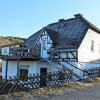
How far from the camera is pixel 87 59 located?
30.2 metres

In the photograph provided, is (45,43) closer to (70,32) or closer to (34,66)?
(70,32)

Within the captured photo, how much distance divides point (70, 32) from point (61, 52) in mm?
3379

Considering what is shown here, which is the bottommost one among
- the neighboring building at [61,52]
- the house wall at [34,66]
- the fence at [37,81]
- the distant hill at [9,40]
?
the fence at [37,81]

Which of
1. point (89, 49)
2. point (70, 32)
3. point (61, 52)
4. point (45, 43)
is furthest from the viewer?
point (45, 43)

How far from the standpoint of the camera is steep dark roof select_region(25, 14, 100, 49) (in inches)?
1151

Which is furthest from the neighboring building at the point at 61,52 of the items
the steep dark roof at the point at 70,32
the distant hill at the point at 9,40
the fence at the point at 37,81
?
the distant hill at the point at 9,40

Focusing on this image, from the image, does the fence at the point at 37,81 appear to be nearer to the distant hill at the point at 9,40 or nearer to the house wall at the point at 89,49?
the house wall at the point at 89,49

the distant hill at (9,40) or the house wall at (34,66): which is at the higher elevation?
the distant hill at (9,40)

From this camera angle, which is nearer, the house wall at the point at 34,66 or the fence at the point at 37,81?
the fence at the point at 37,81

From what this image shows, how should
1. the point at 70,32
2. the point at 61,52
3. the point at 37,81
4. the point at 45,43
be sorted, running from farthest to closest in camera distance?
the point at 45,43
the point at 70,32
the point at 61,52
the point at 37,81

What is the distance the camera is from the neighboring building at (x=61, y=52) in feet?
92.1

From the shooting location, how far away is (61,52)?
29.5 meters

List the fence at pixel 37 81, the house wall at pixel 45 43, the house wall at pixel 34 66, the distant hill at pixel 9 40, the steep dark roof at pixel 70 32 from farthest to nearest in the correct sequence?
the distant hill at pixel 9 40 < the house wall at pixel 45 43 < the steep dark roof at pixel 70 32 < the house wall at pixel 34 66 < the fence at pixel 37 81

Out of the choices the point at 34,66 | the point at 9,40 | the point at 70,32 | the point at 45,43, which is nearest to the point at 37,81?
the point at 34,66
